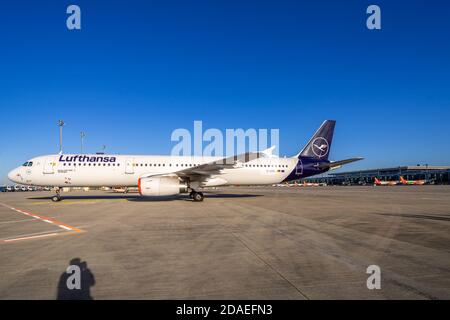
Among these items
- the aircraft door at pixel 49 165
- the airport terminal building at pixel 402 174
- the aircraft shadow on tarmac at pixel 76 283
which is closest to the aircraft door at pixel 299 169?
the aircraft door at pixel 49 165

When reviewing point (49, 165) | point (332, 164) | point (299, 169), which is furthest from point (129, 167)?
point (332, 164)

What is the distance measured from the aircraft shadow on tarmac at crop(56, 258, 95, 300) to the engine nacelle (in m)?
13.4

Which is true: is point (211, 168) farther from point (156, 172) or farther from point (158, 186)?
point (156, 172)

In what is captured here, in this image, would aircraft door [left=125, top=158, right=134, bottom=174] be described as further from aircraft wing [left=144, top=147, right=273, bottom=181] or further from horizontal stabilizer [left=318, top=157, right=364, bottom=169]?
horizontal stabilizer [left=318, top=157, right=364, bottom=169]

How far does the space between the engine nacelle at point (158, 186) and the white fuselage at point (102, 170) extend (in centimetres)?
241

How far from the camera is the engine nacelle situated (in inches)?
736

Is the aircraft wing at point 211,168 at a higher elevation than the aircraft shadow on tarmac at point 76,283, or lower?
higher

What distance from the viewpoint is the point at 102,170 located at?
2155 centimetres

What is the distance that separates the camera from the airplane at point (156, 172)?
19.5m

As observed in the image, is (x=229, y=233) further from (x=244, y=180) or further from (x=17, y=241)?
(x=244, y=180)

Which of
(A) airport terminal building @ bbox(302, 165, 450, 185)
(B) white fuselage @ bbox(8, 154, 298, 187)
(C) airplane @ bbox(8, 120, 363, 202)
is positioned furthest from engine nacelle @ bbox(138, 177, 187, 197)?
(A) airport terminal building @ bbox(302, 165, 450, 185)

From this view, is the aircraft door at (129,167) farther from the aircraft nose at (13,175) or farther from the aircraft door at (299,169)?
the aircraft door at (299,169)

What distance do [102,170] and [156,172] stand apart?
4.03m
